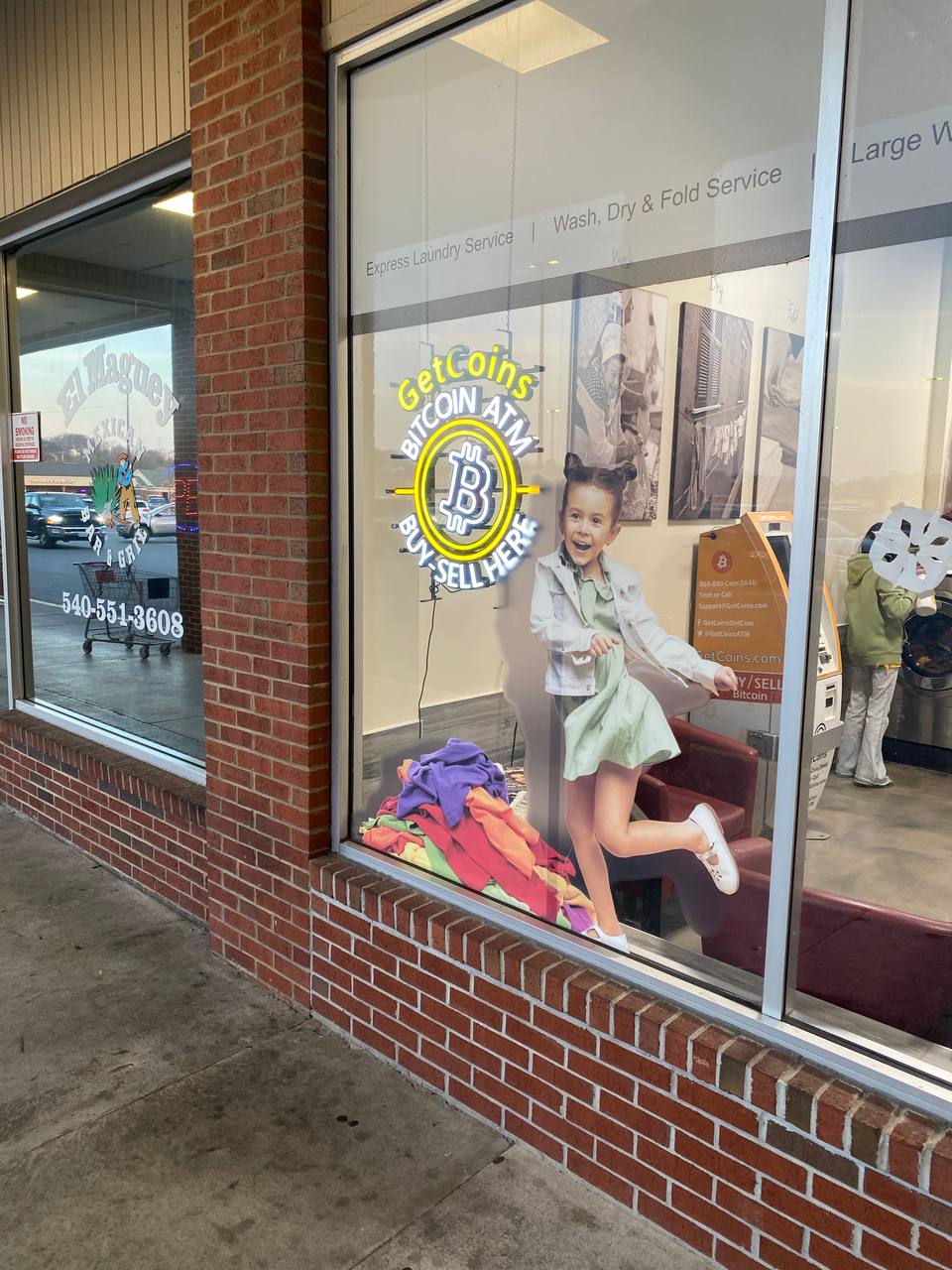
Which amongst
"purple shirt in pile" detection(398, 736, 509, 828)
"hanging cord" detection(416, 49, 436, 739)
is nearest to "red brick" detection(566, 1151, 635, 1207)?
"purple shirt in pile" detection(398, 736, 509, 828)

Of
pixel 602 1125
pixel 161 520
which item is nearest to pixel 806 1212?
pixel 602 1125

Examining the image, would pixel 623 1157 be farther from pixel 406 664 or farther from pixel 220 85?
pixel 220 85

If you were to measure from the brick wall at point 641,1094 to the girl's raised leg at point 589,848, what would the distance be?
17cm

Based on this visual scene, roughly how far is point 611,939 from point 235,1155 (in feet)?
4.03

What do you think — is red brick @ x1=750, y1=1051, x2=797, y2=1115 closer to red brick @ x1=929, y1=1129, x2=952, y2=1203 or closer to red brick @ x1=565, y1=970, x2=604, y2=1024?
red brick @ x1=929, y1=1129, x2=952, y2=1203

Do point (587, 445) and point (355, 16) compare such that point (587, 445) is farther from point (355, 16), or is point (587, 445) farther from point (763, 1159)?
point (763, 1159)

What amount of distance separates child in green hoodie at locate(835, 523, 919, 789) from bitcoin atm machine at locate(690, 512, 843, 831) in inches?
1.6

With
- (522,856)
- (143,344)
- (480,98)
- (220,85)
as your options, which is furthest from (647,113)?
(143,344)

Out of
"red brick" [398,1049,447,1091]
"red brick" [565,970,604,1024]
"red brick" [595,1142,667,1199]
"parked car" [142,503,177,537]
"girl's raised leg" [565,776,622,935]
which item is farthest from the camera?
"parked car" [142,503,177,537]

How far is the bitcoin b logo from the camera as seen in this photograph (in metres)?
2.79

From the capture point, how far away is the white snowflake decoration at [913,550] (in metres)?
2.00

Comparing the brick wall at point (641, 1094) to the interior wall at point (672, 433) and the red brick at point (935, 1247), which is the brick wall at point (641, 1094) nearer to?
the red brick at point (935, 1247)

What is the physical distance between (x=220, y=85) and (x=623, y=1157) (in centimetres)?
362

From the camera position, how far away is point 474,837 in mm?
3006
